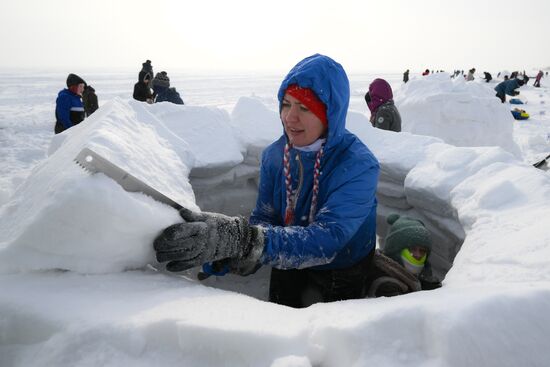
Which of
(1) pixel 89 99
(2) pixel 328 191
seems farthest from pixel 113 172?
(1) pixel 89 99

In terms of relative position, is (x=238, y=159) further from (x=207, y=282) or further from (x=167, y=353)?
(x=167, y=353)

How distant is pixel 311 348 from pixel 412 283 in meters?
1.05

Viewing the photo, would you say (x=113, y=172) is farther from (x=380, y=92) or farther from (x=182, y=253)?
(x=380, y=92)

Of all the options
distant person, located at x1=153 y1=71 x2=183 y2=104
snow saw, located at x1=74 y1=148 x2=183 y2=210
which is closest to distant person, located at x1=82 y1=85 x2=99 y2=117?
distant person, located at x1=153 y1=71 x2=183 y2=104

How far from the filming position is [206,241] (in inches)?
48.6

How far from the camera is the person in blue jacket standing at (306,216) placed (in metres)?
1.28

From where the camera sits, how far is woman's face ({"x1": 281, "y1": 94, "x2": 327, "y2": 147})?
1.57 meters

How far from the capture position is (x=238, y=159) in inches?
114

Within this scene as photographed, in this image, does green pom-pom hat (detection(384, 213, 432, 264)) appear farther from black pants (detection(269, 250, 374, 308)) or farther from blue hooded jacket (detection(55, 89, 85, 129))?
blue hooded jacket (detection(55, 89, 85, 129))

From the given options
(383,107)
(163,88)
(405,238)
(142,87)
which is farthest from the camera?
(163,88)

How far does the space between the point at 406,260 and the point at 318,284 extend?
2.07ft

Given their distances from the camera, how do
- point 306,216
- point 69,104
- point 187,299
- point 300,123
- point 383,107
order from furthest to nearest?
point 69,104 < point 383,107 < point 306,216 < point 300,123 < point 187,299

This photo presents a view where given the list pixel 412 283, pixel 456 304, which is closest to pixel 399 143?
pixel 412 283

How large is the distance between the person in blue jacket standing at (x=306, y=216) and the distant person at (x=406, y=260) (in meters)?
0.08
